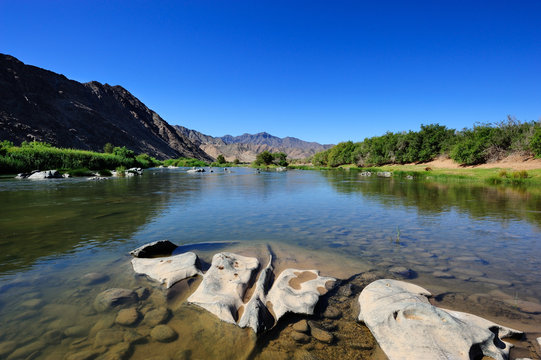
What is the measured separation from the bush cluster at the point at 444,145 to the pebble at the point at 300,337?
194ft

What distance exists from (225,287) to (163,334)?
4.94 ft

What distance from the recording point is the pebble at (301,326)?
4.29 m

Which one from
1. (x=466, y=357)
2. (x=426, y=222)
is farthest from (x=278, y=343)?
(x=426, y=222)

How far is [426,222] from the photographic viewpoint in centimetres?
1230

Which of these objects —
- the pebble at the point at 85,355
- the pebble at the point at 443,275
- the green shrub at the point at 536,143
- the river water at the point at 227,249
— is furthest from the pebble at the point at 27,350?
the green shrub at the point at 536,143

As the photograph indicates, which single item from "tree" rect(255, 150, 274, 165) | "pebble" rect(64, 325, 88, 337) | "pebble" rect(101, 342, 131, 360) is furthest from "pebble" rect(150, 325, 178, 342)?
"tree" rect(255, 150, 274, 165)

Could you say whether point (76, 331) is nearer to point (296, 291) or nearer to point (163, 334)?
point (163, 334)

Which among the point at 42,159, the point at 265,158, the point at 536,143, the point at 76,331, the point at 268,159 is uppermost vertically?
the point at 265,158

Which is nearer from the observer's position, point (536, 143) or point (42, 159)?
point (536, 143)

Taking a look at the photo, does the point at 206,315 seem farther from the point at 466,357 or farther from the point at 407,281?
the point at 407,281

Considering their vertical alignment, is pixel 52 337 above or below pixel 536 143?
below

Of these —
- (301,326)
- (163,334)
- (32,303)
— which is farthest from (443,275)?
(32,303)

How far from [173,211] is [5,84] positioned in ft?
520

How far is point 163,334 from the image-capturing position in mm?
4094
